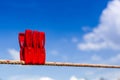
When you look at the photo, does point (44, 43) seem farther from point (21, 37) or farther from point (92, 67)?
point (92, 67)

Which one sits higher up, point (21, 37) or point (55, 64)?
point (21, 37)

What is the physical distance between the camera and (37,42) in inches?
1204

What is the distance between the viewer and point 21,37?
30172 millimetres

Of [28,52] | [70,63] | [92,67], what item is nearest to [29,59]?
[28,52]

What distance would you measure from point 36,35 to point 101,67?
689 cm

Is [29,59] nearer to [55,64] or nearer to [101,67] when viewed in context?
[55,64]

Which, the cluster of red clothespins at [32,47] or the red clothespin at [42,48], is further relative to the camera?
the red clothespin at [42,48]

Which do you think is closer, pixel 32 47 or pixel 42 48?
pixel 32 47

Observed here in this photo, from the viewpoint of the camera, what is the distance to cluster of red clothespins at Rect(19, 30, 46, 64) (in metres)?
30.1

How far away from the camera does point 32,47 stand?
30438mm

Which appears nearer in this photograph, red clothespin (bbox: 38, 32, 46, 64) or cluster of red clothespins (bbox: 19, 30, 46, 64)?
cluster of red clothespins (bbox: 19, 30, 46, 64)

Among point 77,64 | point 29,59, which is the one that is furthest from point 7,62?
point 77,64

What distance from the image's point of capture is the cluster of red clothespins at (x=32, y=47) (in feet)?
98.8

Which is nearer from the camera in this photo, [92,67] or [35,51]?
[35,51]
